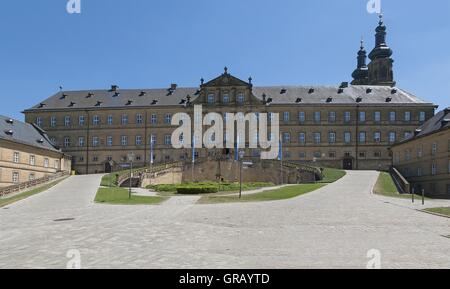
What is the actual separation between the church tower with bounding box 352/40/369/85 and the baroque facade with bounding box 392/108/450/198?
44.1 m

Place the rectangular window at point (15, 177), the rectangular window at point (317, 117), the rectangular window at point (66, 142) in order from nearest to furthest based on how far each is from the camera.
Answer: the rectangular window at point (15, 177) < the rectangular window at point (317, 117) < the rectangular window at point (66, 142)

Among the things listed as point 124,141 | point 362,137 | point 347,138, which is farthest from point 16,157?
point 362,137

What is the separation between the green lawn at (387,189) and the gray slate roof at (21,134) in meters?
42.4

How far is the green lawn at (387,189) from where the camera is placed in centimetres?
3628

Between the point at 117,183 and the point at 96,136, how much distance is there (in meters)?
28.2

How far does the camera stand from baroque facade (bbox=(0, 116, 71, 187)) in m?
49.5

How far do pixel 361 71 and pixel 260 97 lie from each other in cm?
3684

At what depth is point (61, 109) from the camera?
246 ft

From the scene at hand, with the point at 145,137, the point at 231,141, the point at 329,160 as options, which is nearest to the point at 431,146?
the point at 329,160

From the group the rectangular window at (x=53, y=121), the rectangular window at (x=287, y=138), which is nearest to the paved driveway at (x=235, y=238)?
the rectangular window at (x=287, y=138)

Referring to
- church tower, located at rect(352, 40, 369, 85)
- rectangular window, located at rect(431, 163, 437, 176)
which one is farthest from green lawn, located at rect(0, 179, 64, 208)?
church tower, located at rect(352, 40, 369, 85)

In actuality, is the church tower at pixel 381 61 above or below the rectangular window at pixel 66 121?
above

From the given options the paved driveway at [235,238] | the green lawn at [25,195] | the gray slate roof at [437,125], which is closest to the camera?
the paved driveway at [235,238]

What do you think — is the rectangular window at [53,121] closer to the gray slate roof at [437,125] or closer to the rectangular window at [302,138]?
the rectangular window at [302,138]
